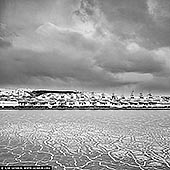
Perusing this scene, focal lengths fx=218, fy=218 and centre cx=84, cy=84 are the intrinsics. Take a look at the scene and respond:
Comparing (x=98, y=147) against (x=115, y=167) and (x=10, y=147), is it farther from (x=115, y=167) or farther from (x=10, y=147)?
(x=10, y=147)

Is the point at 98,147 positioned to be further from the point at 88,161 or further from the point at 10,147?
the point at 10,147

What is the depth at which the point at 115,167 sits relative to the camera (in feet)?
11.7

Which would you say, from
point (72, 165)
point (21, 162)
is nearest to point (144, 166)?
point (72, 165)

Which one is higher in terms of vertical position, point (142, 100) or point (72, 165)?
point (142, 100)

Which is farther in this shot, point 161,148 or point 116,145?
point 116,145

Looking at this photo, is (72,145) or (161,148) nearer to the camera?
(161,148)

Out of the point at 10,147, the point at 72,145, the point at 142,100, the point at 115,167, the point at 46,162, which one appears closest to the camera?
the point at 115,167

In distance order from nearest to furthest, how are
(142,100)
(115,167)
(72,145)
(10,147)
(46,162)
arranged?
1. (115,167)
2. (46,162)
3. (10,147)
4. (72,145)
5. (142,100)

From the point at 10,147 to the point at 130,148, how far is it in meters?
2.74

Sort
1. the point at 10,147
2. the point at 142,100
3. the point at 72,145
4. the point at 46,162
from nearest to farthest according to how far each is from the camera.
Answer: the point at 46,162
the point at 10,147
the point at 72,145
the point at 142,100

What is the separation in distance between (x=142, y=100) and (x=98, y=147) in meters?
40.8

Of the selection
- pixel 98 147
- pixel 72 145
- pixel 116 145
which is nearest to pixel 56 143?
pixel 72 145

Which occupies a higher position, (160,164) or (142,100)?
(142,100)

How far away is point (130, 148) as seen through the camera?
16.5 ft
